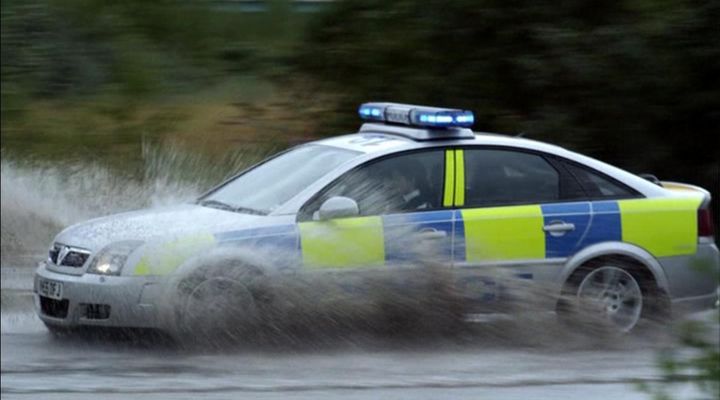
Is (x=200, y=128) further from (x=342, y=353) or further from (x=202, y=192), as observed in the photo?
(x=202, y=192)

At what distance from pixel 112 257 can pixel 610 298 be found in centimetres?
273

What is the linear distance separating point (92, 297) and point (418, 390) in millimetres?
1851

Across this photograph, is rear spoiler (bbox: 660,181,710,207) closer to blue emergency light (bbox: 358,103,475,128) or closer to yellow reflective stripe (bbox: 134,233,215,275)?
blue emergency light (bbox: 358,103,475,128)

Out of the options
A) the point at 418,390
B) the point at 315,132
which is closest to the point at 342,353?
the point at 418,390

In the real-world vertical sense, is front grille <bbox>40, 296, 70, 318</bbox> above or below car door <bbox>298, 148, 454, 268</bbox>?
below

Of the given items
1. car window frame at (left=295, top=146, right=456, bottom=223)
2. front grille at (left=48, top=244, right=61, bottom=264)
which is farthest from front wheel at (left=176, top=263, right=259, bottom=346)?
front grille at (left=48, top=244, right=61, bottom=264)

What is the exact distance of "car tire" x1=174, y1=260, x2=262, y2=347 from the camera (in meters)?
6.39

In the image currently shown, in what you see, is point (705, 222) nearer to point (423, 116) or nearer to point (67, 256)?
point (423, 116)

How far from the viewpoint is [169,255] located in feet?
21.2

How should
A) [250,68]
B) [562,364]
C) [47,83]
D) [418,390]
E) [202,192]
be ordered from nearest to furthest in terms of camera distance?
[47,83]
[250,68]
[418,390]
[562,364]
[202,192]

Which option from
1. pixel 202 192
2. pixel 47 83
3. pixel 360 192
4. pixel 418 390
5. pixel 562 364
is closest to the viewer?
pixel 47 83

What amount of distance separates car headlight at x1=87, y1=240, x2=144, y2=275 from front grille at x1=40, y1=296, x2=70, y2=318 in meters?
0.23

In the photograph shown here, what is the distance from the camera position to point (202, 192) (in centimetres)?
747

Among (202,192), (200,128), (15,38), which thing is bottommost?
(202,192)
